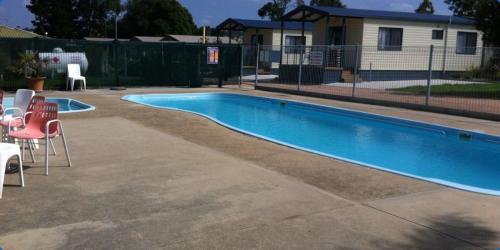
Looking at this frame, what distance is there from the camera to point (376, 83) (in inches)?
935

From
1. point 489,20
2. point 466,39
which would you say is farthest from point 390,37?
point 489,20

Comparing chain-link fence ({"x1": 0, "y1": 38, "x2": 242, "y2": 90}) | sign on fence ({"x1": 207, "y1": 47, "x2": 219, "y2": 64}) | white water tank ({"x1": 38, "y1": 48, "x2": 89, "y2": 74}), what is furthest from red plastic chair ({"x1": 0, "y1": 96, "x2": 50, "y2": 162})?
sign on fence ({"x1": 207, "y1": 47, "x2": 219, "y2": 64})

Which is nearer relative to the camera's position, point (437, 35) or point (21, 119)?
point (21, 119)

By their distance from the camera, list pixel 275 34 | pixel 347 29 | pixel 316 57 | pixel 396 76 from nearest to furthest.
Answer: pixel 316 57 < pixel 396 76 < pixel 347 29 < pixel 275 34

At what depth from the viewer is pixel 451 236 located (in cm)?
443

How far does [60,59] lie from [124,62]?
8.29 feet

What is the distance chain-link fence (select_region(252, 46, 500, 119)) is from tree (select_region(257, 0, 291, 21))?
1468 inches

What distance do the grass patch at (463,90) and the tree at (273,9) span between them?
155 feet

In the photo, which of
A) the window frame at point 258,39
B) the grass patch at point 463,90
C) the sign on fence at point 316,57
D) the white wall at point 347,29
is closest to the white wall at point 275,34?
the window frame at point 258,39

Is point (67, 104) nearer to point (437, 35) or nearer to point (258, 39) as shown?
point (437, 35)

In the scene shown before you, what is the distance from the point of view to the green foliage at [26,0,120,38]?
216 ft

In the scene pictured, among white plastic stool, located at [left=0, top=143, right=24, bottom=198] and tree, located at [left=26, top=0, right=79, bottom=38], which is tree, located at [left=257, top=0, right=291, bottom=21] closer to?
tree, located at [left=26, top=0, right=79, bottom=38]

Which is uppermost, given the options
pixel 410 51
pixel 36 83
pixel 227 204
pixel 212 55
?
pixel 410 51

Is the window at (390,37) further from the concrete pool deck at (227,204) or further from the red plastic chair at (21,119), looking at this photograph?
the red plastic chair at (21,119)
